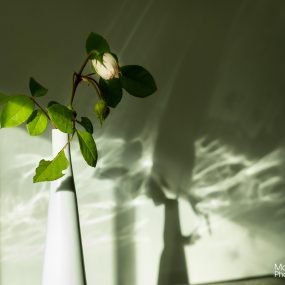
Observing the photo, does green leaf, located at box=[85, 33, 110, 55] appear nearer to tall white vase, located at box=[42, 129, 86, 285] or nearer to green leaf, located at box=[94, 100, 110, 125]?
green leaf, located at box=[94, 100, 110, 125]

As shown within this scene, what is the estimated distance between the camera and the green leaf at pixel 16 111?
65 cm

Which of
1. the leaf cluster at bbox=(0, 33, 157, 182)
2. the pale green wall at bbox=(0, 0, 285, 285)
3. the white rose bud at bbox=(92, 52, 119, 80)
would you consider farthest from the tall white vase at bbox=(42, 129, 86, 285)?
the pale green wall at bbox=(0, 0, 285, 285)

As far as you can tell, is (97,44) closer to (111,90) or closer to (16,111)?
(111,90)

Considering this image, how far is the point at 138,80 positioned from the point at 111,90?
55mm

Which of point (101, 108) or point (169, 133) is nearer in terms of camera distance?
point (101, 108)

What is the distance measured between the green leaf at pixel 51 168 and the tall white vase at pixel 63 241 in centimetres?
4

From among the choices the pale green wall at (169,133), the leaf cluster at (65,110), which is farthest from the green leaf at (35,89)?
the pale green wall at (169,133)

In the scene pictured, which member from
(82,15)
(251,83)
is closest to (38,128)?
(82,15)

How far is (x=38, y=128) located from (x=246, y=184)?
2.29ft

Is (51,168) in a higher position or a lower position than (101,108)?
lower

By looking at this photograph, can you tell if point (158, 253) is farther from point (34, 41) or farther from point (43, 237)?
point (34, 41)

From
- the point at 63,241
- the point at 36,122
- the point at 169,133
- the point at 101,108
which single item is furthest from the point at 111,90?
the point at 169,133

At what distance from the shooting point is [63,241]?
681 millimetres

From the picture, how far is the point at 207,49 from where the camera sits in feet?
3.90
